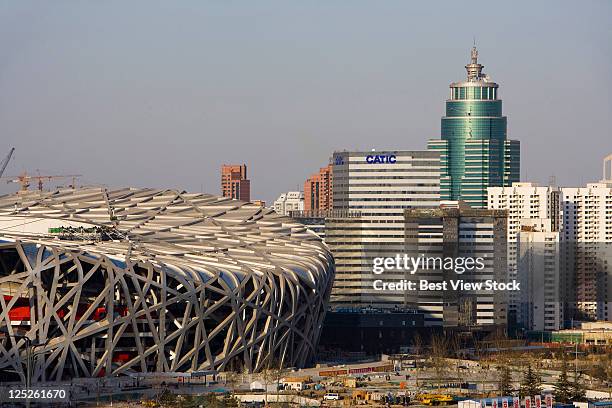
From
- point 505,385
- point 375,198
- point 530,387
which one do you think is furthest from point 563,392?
point 375,198

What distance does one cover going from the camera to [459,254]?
17825cm

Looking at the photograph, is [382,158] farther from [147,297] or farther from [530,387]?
[530,387]

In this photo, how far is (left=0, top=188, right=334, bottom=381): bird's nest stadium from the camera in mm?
119125

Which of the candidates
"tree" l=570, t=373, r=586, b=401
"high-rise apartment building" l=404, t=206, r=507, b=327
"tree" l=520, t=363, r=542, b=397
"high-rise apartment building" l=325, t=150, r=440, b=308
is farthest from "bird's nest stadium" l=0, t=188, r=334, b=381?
"high-rise apartment building" l=325, t=150, r=440, b=308

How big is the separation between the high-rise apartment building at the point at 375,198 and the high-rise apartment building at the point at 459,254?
588 cm

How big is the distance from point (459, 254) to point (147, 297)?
6006 centimetres

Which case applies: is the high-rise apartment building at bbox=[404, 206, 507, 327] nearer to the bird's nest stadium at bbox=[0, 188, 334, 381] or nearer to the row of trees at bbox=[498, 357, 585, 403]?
the bird's nest stadium at bbox=[0, 188, 334, 381]

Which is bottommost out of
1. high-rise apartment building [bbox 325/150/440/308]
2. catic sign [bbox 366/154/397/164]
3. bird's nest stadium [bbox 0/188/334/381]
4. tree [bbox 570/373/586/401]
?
tree [bbox 570/373/586/401]

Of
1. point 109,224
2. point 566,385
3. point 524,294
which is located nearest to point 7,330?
point 109,224

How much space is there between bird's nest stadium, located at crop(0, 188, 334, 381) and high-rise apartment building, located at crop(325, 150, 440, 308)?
4184 cm

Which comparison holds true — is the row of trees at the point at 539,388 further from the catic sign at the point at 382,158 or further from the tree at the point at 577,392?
the catic sign at the point at 382,158

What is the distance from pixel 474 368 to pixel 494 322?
120ft

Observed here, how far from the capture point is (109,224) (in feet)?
455

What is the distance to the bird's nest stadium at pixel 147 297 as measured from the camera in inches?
4690
